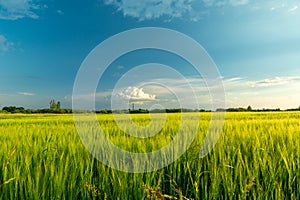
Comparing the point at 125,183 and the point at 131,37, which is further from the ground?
the point at 131,37

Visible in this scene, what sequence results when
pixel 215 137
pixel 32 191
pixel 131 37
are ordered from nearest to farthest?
pixel 32 191, pixel 215 137, pixel 131 37

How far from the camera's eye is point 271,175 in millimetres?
1735

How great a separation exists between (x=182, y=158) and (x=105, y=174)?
727 millimetres

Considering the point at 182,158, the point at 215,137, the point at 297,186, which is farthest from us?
the point at 215,137

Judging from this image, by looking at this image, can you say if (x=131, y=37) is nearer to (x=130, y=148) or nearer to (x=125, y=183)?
(x=130, y=148)

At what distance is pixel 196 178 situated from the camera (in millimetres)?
1727

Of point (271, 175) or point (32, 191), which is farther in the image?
point (271, 175)

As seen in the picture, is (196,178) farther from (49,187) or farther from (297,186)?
(49,187)

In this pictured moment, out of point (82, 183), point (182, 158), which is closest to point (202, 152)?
point (182, 158)

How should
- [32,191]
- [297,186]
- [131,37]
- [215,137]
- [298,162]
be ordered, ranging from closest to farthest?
[32,191] < [297,186] < [298,162] < [215,137] < [131,37]

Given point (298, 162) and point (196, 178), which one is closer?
point (196, 178)

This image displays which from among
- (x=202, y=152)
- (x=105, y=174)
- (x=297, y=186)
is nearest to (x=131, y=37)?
(x=202, y=152)

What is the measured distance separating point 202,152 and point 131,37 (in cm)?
278

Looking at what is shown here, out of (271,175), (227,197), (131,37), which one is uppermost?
(131,37)
